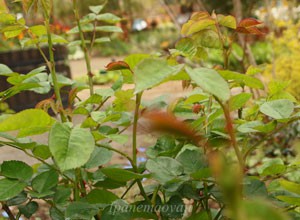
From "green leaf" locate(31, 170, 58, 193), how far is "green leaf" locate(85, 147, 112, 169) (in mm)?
70

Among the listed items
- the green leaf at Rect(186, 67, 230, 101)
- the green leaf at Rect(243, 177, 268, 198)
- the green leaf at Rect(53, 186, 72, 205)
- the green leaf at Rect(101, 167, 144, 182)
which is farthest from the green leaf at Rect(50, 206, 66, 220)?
the green leaf at Rect(186, 67, 230, 101)

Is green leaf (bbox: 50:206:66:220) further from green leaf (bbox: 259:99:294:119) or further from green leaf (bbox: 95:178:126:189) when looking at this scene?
green leaf (bbox: 259:99:294:119)

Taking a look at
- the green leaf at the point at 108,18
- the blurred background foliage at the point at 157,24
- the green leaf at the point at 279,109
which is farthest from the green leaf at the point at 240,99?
the blurred background foliage at the point at 157,24

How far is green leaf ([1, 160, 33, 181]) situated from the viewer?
0.70 meters

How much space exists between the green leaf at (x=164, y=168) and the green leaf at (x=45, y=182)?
0.15m

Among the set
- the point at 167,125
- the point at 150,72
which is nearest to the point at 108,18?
the point at 150,72

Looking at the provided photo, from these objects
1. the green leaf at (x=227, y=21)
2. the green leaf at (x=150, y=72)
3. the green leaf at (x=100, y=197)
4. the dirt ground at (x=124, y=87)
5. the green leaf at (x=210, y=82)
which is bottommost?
the dirt ground at (x=124, y=87)

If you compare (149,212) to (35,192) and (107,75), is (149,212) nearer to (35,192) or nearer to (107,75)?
(35,192)

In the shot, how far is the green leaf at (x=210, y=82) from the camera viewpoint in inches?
15.8

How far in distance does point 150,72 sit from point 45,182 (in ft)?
1.23

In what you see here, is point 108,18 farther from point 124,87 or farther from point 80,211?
point 124,87

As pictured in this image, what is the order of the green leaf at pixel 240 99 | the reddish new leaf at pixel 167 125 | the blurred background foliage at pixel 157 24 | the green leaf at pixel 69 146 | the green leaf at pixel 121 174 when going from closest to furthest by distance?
1. the reddish new leaf at pixel 167 125
2. the green leaf at pixel 69 146
3. the green leaf at pixel 121 174
4. the green leaf at pixel 240 99
5. the blurred background foliage at pixel 157 24

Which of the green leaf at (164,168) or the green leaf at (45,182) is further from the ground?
the green leaf at (164,168)

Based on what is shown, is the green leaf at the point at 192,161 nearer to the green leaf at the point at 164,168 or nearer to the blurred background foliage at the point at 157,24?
the green leaf at the point at 164,168
